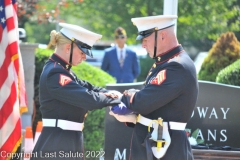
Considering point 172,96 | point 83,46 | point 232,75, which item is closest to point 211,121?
point 232,75

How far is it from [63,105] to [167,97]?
956mm

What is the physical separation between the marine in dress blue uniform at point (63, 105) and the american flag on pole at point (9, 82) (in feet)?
5.77

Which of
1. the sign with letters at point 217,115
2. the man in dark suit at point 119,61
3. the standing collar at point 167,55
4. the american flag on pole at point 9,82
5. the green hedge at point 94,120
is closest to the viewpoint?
the standing collar at point 167,55

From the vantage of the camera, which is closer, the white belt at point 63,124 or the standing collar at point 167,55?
the standing collar at point 167,55

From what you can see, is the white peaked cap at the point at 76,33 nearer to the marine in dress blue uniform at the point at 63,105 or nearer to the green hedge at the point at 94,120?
the marine in dress blue uniform at the point at 63,105

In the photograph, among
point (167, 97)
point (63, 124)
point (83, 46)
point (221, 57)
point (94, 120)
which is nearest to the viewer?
point (167, 97)

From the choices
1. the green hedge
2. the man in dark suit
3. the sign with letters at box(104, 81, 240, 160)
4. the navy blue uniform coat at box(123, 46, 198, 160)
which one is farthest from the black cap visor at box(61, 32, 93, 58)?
the man in dark suit

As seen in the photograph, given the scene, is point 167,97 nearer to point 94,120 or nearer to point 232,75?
point 232,75

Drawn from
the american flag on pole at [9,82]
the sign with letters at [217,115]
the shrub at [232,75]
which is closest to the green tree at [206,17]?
the shrub at [232,75]

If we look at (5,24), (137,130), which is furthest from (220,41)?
(137,130)

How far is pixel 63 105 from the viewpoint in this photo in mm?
5379

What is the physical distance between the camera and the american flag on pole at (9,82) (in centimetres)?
710

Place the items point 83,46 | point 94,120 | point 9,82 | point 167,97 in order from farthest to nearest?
point 94,120
point 9,82
point 83,46
point 167,97

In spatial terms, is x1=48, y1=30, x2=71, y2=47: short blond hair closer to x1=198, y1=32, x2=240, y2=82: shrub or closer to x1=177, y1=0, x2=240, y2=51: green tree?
x1=198, y1=32, x2=240, y2=82: shrub
